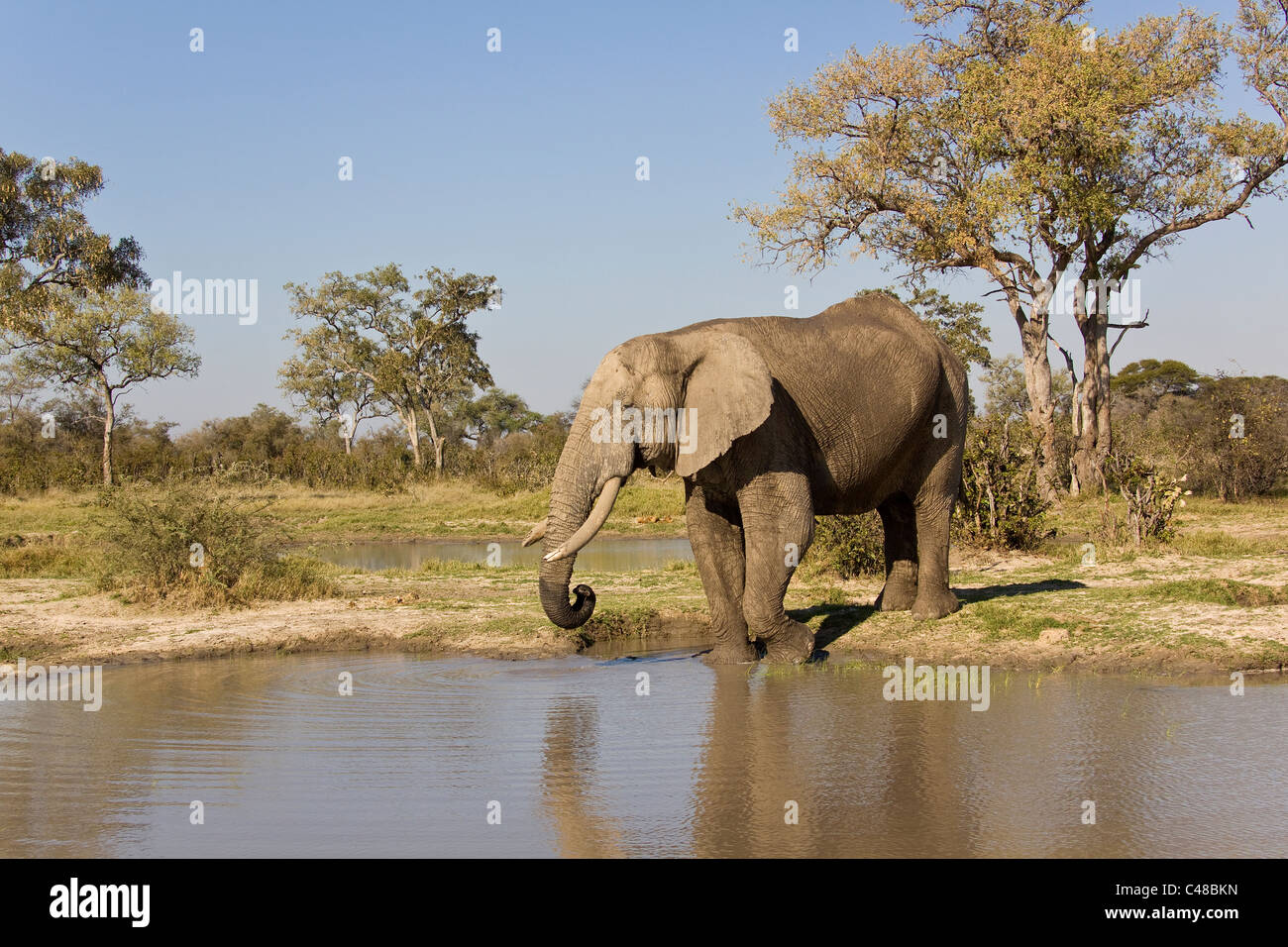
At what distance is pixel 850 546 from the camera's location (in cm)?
1462

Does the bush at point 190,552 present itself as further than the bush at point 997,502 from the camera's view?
No

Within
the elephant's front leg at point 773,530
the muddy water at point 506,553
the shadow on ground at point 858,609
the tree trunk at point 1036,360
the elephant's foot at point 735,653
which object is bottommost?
the elephant's foot at point 735,653

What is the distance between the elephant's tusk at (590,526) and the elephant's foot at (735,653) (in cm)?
197

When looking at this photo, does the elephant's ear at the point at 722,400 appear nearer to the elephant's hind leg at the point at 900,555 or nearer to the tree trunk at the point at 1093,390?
the elephant's hind leg at the point at 900,555

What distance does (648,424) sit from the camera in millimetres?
9672

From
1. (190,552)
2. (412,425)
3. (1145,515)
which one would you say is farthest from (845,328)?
(412,425)

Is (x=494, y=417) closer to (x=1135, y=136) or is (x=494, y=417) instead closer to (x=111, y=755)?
(x=1135, y=136)

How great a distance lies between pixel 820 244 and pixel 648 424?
19046mm

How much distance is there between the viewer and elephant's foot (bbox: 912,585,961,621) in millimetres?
11555

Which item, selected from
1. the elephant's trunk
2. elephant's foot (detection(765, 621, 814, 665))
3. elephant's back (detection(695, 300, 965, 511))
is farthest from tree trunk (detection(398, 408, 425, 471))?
the elephant's trunk

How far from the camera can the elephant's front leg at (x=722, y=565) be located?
10.6 m

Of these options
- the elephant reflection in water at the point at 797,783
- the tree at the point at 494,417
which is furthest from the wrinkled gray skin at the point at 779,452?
the tree at the point at 494,417
